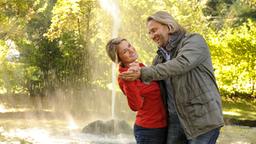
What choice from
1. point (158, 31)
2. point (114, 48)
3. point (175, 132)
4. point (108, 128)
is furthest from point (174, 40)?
point (108, 128)

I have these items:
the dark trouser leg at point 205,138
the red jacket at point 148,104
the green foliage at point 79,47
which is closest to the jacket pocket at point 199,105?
the dark trouser leg at point 205,138

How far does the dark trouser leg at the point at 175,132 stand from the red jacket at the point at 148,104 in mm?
71

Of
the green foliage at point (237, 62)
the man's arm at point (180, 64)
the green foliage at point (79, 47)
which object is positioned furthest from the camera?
the green foliage at point (237, 62)

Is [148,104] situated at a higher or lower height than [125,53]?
lower

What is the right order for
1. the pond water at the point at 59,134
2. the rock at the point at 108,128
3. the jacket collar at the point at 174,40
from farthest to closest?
the rock at the point at 108,128
the pond water at the point at 59,134
the jacket collar at the point at 174,40

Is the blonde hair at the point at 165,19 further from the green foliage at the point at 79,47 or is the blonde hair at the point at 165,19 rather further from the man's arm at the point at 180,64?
the green foliage at the point at 79,47

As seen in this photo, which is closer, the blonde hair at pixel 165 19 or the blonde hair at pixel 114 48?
the blonde hair at pixel 165 19

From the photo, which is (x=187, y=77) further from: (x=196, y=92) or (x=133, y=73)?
(x=133, y=73)

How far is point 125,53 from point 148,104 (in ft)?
1.03

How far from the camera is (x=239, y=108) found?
12.9 m

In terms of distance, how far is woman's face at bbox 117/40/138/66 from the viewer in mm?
2398

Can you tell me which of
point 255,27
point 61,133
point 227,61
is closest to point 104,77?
point 227,61

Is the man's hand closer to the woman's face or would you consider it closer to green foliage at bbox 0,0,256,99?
the woman's face

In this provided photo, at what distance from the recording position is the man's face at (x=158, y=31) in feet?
7.60
